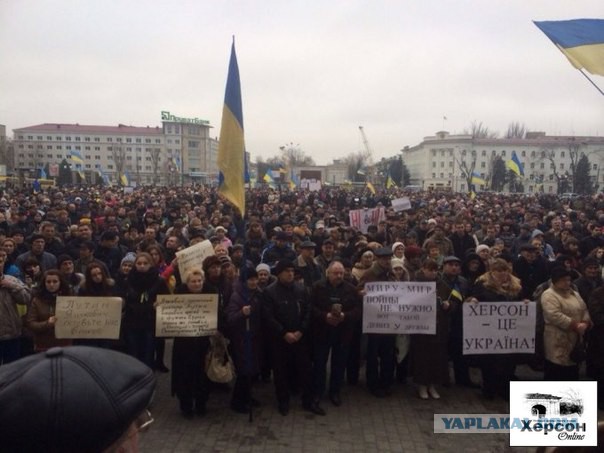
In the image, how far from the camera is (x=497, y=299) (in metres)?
6.14

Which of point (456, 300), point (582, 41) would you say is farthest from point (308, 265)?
point (582, 41)

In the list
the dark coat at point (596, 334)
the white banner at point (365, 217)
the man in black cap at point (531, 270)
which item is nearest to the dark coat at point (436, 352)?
the dark coat at point (596, 334)

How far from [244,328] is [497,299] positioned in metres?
2.97

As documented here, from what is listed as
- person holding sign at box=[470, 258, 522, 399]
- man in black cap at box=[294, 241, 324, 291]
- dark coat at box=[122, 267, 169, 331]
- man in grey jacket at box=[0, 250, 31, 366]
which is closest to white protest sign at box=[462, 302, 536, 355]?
person holding sign at box=[470, 258, 522, 399]

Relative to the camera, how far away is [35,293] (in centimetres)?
573

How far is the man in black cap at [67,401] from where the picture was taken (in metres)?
1.19

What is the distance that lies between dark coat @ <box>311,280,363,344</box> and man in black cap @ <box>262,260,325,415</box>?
0.12 meters

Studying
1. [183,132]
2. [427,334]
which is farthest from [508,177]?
[427,334]

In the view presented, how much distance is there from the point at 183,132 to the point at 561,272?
134281 millimetres

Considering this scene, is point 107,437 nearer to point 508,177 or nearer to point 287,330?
point 287,330

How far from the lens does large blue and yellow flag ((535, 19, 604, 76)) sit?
700cm

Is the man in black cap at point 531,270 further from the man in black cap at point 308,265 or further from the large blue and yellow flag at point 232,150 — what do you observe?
the large blue and yellow flag at point 232,150

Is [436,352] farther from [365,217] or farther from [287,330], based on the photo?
[365,217]

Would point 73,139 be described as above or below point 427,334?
above
